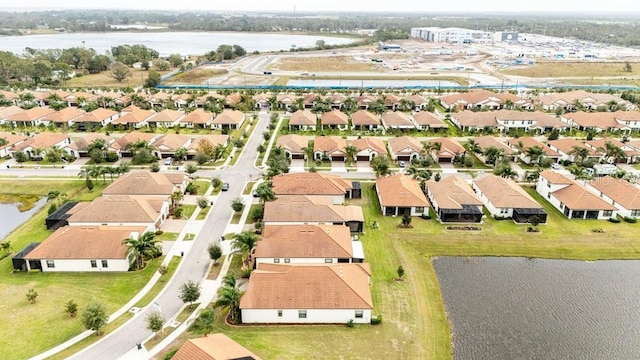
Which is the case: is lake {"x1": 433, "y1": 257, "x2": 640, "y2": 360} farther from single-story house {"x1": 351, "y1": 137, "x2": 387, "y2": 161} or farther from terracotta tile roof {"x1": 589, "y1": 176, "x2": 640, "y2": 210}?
single-story house {"x1": 351, "y1": 137, "x2": 387, "y2": 161}

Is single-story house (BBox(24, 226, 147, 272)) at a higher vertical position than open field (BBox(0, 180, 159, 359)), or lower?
higher

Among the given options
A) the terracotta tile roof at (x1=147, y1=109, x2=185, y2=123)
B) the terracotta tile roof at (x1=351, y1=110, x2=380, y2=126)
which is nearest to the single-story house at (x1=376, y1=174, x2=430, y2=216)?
the terracotta tile roof at (x1=351, y1=110, x2=380, y2=126)

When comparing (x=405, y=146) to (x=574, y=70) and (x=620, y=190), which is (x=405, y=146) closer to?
(x=620, y=190)

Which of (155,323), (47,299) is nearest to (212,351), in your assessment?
(155,323)

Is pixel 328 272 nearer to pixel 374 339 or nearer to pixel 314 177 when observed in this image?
pixel 374 339

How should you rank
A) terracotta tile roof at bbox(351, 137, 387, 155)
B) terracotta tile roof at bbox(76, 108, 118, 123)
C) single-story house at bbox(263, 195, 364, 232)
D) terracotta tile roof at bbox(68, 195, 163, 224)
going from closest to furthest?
terracotta tile roof at bbox(68, 195, 163, 224)
single-story house at bbox(263, 195, 364, 232)
terracotta tile roof at bbox(351, 137, 387, 155)
terracotta tile roof at bbox(76, 108, 118, 123)

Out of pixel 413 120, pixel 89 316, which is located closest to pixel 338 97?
pixel 413 120
